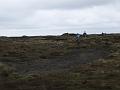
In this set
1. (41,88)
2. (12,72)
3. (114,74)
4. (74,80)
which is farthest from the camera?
(12,72)

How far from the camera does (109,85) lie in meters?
21.7

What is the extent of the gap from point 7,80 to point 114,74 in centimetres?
687

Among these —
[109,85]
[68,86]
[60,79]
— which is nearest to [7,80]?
[60,79]

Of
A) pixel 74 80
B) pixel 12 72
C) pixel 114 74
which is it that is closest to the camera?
pixel 74 80

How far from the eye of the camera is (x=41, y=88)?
68.5 ft

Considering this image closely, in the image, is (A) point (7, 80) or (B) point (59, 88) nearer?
(B) point (59, 88)

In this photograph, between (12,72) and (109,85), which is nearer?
(109,85)

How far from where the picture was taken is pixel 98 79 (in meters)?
24.3

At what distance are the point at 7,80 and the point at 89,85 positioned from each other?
5.51 m

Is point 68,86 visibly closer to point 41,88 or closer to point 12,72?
point 41,88

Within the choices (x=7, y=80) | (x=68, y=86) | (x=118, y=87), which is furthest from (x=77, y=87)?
(x=7, y=80)

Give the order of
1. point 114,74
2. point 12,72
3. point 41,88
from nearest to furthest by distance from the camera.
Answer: point 41,88, point 114,74, point 12,72

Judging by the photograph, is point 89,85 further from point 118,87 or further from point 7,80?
point 7,80

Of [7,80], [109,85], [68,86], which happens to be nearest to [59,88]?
[68,86]
